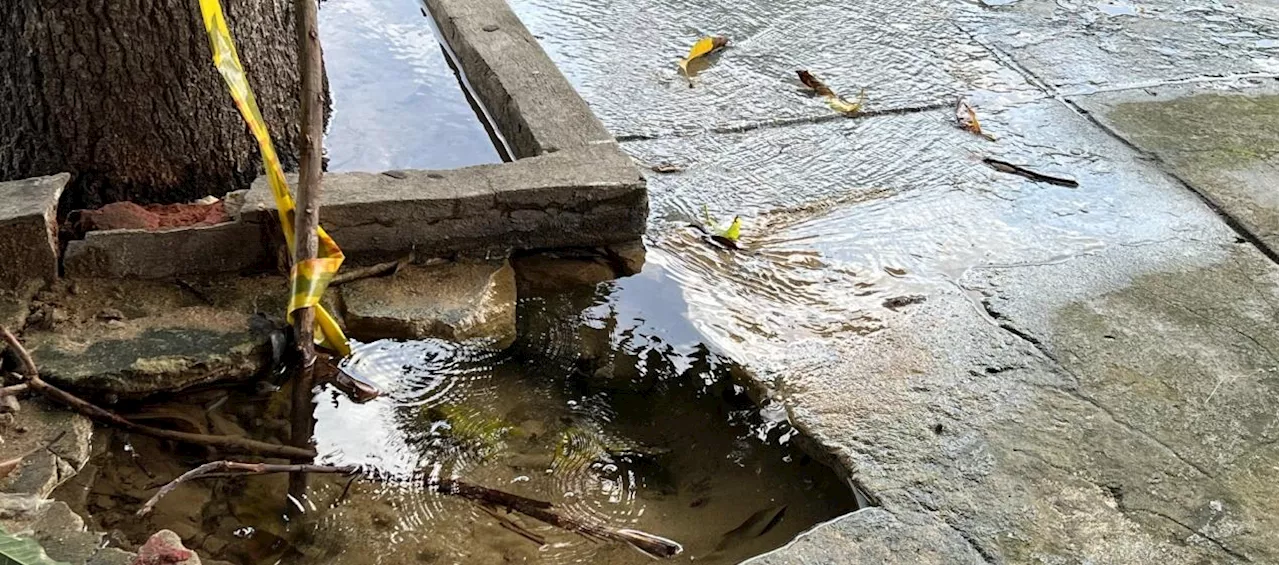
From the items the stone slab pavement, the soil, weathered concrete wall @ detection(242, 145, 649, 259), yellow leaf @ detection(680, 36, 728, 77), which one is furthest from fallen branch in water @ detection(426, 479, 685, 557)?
yellow leaf @ detection(680, 36, 728, 77)

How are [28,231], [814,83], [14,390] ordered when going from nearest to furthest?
[14,390]
[28,231]
[814,83]

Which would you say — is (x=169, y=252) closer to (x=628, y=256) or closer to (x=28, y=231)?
(x=28, y=231)

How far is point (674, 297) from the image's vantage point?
117 inches

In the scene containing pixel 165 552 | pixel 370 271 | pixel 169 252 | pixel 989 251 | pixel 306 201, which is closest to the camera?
pixel 165 552

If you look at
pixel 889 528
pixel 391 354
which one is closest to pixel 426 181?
pixel 391 354

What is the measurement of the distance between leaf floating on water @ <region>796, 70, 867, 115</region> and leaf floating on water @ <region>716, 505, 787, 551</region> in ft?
6.16

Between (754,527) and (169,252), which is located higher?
(169,252)

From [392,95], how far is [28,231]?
1378mm

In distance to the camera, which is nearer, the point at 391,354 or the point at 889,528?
the point at 889,528

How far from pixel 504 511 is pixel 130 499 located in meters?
0.72

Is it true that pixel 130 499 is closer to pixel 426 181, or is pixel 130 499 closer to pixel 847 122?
pixel 426 181

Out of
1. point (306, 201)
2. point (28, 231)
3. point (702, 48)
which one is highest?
point (306, 201)

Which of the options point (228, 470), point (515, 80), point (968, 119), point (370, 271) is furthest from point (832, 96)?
point (228, 470)

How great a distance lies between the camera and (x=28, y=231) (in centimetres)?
264
